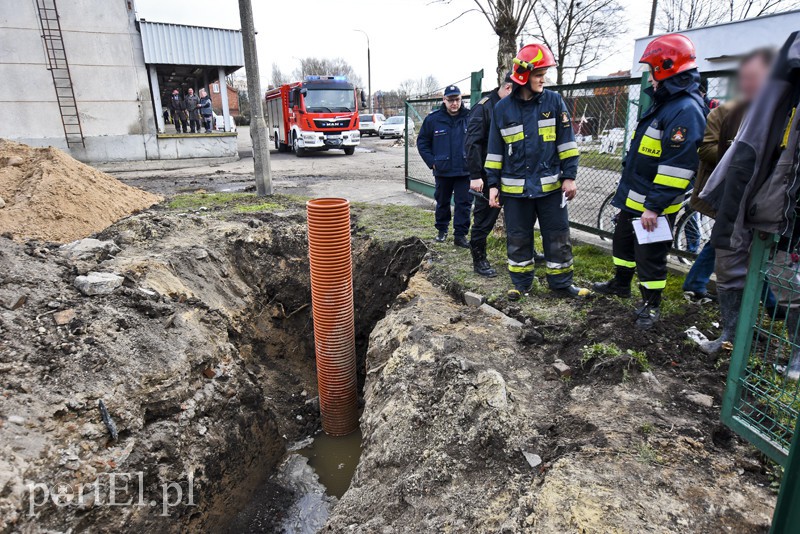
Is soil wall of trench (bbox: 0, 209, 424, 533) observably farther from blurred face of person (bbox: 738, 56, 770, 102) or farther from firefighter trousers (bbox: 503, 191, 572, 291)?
blurred face of person (bbox: 738, 56, 770, 102)

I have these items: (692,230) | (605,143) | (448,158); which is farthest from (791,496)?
(605,143)

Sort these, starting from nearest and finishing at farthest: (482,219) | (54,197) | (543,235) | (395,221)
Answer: (543,235) → (482,219) → (54,197) → (395,221)

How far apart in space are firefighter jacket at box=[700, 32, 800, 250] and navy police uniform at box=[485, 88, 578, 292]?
158cm

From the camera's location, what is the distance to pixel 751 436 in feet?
6.75

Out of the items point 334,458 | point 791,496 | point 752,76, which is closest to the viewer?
point 791,496

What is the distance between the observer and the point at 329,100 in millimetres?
18047

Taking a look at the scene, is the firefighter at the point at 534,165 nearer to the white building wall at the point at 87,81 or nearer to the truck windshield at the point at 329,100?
the white building wall at the point at 87,81

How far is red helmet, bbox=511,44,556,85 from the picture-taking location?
3.50 metres

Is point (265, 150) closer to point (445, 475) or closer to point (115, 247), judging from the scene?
point (115, 247)

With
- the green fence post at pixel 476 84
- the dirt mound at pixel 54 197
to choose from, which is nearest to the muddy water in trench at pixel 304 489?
the dirt mound at pixel 54 197

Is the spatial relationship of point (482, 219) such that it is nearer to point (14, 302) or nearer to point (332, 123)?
point (14, 302)

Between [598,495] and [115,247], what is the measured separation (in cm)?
489

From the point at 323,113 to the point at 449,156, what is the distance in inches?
539

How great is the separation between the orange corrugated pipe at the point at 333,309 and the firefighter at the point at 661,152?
2354mm
